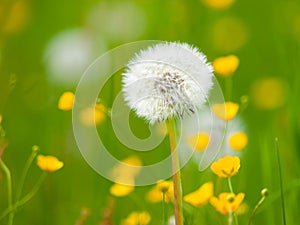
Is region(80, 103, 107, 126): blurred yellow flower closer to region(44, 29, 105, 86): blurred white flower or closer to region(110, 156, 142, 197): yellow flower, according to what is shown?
region(110, 156, 142, 197): yellow flower

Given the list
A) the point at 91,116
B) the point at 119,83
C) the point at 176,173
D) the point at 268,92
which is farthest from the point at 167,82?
the point at 268,92

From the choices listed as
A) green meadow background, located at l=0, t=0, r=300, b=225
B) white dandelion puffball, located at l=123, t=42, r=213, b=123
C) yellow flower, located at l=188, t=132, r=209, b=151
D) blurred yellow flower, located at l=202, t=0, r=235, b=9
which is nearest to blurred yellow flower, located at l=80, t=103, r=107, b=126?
green meadow background, located at l=0, t=0, r=300, b=225

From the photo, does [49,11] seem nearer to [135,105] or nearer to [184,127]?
[184,127]

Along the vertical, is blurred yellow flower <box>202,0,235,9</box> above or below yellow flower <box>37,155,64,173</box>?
above

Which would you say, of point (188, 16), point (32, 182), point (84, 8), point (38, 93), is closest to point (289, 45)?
point (188, 16)

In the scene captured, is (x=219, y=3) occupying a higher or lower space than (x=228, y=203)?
higher

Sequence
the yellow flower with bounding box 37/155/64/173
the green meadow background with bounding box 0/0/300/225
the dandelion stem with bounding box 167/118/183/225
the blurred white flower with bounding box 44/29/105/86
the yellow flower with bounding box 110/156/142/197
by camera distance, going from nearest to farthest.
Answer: the dandelion stem with bounding box 167/118/183/225 → the yellow flower with bounding box 37/155/64/173 → the yellow flower with bounding box 110/156/142/197 → the green meadow background with bounding box 0/0/300/225 → the blurred white flower with bounding box 44/29/105/86

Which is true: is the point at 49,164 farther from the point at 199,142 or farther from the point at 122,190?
the point at 199,142
